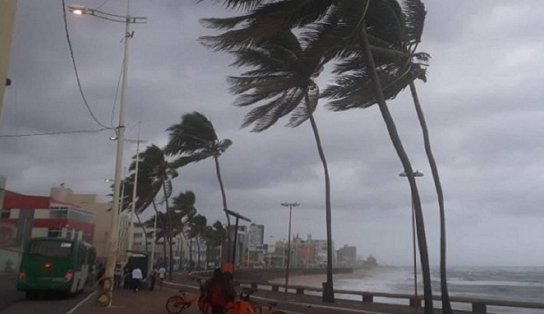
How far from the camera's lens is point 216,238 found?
90375 mm

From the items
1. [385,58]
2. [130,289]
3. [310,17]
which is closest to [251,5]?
[310,17]

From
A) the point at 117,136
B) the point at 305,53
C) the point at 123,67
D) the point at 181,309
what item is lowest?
the point at 181,309

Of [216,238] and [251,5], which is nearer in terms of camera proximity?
[251,5]

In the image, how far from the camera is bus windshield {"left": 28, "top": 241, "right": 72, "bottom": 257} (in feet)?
68.3

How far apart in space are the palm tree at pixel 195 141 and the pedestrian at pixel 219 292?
74.4ft

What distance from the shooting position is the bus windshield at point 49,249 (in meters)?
20.8

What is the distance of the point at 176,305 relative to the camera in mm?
16281

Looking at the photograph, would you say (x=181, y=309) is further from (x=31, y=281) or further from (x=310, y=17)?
(x=310, y=17)

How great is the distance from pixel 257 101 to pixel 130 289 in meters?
12.9

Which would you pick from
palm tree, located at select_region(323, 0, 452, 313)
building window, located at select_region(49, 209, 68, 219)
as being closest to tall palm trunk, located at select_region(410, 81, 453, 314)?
palm tree, located at select_region(323, 0, 452, 313)

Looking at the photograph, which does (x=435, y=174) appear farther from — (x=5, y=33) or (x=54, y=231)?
(x=54, y=231)

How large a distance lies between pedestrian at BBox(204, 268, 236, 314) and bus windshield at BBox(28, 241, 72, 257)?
1018 cm

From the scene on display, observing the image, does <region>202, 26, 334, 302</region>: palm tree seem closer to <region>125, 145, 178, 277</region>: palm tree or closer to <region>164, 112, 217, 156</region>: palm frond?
<region>164, 112, 217, 156</region>: palm frond

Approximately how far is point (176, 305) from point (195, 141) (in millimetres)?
20703
